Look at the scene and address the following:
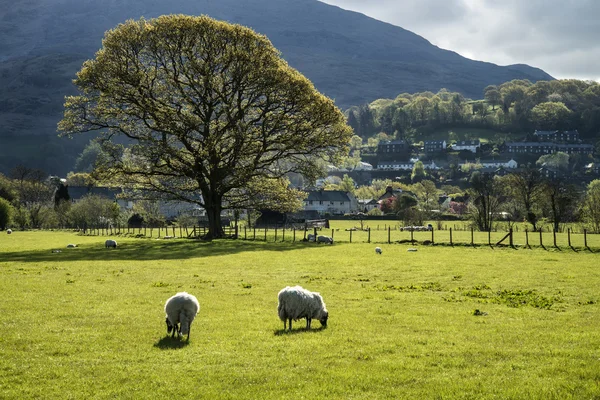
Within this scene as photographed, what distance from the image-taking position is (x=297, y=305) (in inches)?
640

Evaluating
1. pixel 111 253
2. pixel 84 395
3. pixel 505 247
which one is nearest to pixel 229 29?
pixel 111 253

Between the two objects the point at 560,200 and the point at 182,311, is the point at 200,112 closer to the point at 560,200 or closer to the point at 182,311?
the point at 182,311

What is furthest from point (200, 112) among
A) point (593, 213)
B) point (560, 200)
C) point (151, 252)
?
point (560, 200)

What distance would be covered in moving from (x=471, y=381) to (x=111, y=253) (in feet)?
132

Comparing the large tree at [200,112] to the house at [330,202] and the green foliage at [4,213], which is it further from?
the house at [330,202]

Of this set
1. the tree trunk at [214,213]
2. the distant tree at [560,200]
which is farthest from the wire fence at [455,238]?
the distant tree at [560,200]

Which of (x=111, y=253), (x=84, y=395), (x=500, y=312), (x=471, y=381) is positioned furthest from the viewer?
(x=111, y=253)

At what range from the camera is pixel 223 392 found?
1062 cm

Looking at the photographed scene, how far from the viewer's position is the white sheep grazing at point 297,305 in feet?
53.3

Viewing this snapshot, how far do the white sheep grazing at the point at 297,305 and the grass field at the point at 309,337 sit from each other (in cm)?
50

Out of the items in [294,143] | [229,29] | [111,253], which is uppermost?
[229,29]

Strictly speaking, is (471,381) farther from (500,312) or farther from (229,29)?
(229,29)

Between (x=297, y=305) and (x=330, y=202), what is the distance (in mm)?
174821

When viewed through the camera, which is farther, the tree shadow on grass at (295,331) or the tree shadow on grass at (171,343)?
the tree shadow on grass at (295,331)
